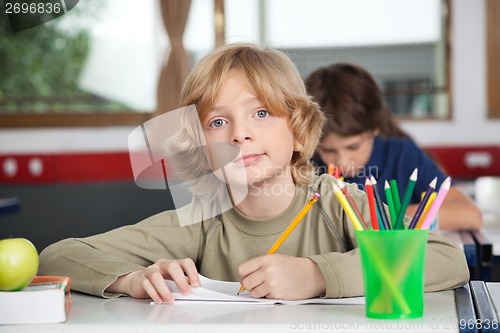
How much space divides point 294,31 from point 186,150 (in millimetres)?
3034

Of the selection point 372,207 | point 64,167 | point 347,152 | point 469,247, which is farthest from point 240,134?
point 64,167

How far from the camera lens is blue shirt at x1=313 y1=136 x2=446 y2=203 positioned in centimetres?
233

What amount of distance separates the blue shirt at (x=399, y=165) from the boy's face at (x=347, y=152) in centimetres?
2

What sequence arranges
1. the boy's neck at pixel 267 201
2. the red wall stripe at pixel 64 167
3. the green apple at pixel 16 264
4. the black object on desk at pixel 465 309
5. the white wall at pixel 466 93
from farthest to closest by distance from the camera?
1. the red wall stripe at pixel 64 167
2. the white wall at pixel 466 93
3. the boy's neck at pixel 267 201
4. the green apple at pixel 16 264
5. the black object on desk at pixel 465 309

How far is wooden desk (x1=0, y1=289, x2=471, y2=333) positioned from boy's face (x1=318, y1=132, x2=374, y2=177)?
3.93 ft

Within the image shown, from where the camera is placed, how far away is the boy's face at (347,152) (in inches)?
92.2

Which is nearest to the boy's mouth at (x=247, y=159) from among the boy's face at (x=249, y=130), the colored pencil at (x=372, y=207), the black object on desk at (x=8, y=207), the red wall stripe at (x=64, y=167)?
the boy's face at (x=249, y=130)

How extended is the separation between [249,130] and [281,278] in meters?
0.31

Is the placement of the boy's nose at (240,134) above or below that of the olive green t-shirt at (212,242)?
above

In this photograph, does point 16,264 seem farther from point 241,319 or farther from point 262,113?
point 262,113

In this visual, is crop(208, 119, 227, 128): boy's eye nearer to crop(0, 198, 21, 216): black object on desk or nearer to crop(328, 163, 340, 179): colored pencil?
crop(328, 163, 340, 179): colored pencil

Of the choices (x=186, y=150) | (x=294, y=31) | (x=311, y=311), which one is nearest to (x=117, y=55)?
(x=294, y=31)

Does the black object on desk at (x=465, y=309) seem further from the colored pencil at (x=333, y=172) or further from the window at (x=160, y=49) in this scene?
the window at (x=160, y=49)

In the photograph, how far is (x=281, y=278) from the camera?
114 centimetres
